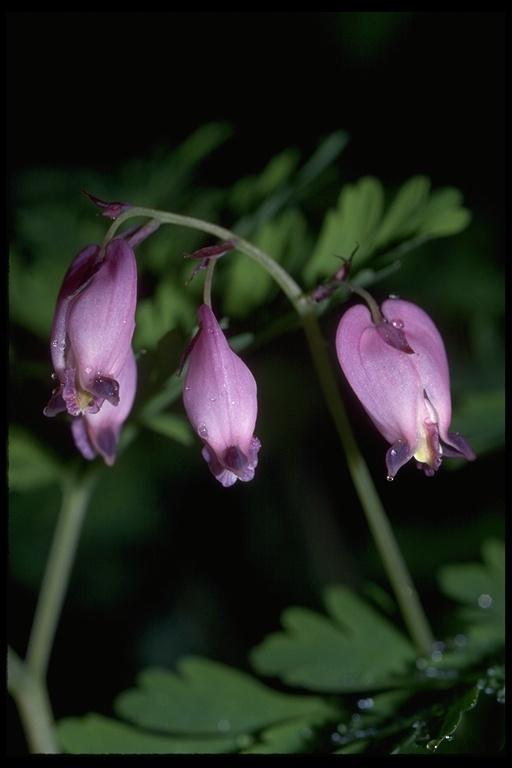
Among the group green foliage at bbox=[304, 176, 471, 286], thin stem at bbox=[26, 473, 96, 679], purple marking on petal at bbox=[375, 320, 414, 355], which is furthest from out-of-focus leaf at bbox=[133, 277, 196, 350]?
purple marking on petal at bbox=[375, 320, 414, 355]

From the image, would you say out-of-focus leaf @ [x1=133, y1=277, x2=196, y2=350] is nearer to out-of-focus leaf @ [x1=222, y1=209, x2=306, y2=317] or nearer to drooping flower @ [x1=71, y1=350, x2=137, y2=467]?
out-of-focus leaf @ [x1=222, y1=209, x2=306, y2=317]

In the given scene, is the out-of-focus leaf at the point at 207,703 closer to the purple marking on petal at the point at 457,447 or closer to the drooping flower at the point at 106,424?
the drooping flower at the point at 106,424

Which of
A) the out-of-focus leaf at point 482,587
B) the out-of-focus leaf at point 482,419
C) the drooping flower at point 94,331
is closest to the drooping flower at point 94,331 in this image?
the drooping flower at point 94,331

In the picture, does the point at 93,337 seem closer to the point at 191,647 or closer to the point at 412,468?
the point at 412,468

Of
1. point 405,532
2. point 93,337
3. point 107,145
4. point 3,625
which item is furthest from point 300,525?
point 93,337

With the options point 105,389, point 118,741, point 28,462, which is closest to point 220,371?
point 105,389
